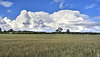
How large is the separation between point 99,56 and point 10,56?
7.00m

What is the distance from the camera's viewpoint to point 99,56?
8.77 m

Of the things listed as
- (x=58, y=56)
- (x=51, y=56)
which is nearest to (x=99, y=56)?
(x=58, y=56)

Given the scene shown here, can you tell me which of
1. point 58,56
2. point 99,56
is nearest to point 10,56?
point 58,56

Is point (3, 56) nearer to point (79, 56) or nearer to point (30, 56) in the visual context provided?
point (30, 56)

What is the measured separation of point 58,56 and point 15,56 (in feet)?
11.1

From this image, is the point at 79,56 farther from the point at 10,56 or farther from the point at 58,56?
the point at 10,56

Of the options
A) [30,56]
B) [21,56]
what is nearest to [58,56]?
[30,56]

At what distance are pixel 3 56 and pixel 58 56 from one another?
428cm

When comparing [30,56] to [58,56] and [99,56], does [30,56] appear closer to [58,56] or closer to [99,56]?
[58,56]

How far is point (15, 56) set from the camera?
8.61 meters

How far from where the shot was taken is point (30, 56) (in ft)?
28.6

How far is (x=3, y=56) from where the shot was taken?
853 cm

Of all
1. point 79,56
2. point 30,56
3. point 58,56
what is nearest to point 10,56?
point 30,56

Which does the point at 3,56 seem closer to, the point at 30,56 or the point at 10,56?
the point at 10,56
